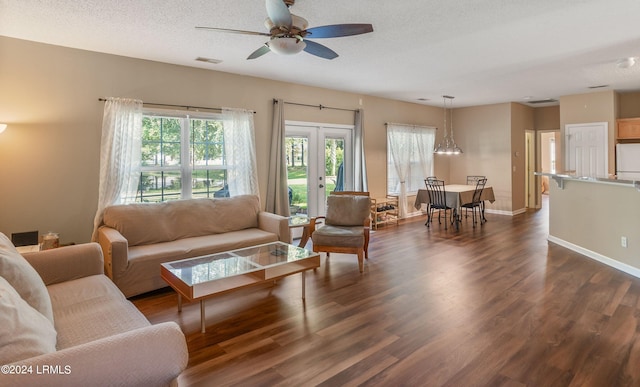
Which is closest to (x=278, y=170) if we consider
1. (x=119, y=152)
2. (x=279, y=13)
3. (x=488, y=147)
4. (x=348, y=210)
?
(x=348, y=210)

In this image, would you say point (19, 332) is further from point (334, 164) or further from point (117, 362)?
point (334, 164)

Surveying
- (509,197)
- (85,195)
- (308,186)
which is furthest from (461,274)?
(509,197)

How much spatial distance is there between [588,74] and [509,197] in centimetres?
339

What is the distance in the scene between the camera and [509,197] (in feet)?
26.5

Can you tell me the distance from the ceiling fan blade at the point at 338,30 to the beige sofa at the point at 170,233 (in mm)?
2293

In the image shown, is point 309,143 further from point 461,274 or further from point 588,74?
point 588,74

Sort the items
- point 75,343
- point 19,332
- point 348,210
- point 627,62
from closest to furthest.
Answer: point 19,332 < point 75,343 < point 627,62 < point 348,210

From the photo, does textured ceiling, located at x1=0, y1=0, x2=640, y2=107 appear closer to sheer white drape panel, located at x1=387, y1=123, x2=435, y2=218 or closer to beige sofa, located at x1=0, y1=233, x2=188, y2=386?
sheer white drape panel, located at x1=387, y1=123, x2=435, y2=218

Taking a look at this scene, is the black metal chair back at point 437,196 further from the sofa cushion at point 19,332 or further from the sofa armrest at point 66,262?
the sofa cushion at point 19,332

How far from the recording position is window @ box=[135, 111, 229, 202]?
14.5ft

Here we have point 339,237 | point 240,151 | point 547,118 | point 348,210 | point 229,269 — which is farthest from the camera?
point 547,118

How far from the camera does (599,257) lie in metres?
4.42

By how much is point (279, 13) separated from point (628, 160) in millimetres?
7441

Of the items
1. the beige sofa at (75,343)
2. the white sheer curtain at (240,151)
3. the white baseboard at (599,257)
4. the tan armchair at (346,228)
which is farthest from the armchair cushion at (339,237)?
the white baseboard at (599,257)
